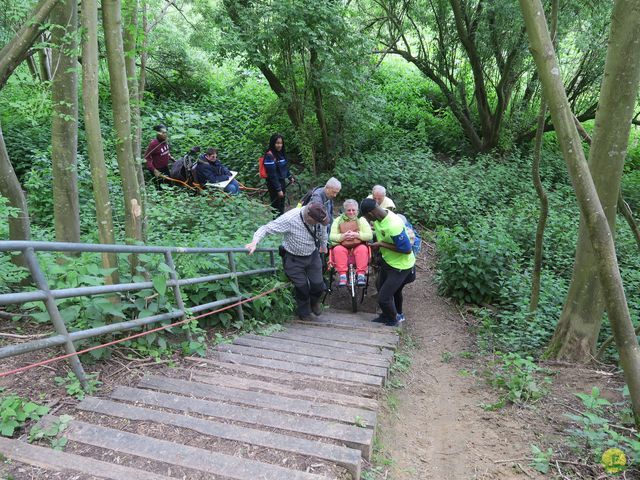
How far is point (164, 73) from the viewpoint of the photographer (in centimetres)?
1752

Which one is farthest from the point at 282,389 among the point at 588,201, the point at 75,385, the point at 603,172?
the point at 603,172

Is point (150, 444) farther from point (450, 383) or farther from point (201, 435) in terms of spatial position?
point (450, 383)

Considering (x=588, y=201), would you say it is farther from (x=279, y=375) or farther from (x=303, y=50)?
(x=303, y=50)

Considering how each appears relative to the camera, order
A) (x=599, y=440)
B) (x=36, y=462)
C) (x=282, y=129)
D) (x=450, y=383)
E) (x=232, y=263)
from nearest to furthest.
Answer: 1. (x=36, y=462)
2. (x=599, y=440)
3. (x=450, y=383)
4. (x=232, y=263)
5. (x=282, y=129)

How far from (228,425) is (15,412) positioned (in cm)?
124

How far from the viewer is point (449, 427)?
405 centimetres

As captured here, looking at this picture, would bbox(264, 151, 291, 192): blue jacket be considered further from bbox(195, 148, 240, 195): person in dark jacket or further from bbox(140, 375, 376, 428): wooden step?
bbox(140, 375, 376, 428): wooden step

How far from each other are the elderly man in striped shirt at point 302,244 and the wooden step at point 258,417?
8.01 feet

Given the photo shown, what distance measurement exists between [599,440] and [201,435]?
2746 millimetres

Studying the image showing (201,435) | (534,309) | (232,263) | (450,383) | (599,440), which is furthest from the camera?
(534,309)

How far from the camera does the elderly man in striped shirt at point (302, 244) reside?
571cm

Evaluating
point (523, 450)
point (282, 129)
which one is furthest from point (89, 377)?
point (282, 129)

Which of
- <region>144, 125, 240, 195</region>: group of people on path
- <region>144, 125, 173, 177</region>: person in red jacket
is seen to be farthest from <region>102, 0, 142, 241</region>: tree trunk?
<region>144, 125, 173, 177</region>: person in red jacket

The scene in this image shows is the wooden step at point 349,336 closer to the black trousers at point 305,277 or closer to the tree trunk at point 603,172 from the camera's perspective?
the black trousers at point 305,277
